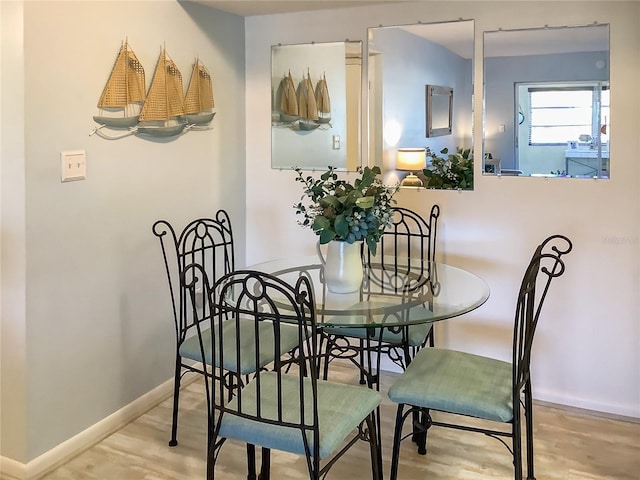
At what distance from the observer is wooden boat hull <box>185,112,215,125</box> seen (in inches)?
126

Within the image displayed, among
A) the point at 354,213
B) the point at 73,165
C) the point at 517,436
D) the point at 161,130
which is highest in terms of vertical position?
the point at 161,130

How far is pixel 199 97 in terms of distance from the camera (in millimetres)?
3219

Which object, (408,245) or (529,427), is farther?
(408,245)

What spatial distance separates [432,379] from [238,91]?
216 centimetres

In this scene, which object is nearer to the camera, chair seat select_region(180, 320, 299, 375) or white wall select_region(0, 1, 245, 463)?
white wall select_region(0, 1, 245, 463)

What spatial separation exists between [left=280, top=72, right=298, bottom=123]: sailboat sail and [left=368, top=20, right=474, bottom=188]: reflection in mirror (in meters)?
0.47

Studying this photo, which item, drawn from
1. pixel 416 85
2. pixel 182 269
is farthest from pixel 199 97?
pixel 416 85

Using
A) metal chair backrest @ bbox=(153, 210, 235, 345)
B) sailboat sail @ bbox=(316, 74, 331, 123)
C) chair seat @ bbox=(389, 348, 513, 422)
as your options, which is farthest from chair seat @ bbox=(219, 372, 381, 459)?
sailboat sail @ bbox=(316, 74, 331, 123)

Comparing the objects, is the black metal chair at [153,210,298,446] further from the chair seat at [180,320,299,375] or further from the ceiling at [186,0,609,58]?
the ceiling at [186,0,609,58]

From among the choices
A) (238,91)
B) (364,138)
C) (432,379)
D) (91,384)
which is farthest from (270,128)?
(432,379)

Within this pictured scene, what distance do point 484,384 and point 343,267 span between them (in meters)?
0.68

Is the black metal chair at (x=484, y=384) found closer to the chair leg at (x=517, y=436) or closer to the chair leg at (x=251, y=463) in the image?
the chair leg at (x=517, y=436)

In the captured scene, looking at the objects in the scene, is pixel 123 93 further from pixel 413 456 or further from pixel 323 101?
pixel 413 456

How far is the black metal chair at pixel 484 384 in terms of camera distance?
204 centimetres
